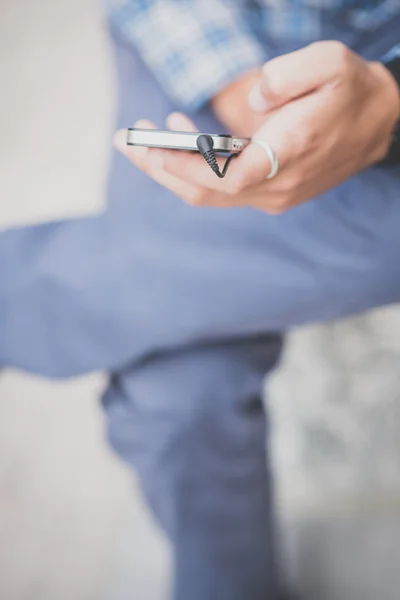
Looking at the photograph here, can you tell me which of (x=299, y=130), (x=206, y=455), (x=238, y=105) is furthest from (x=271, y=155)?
(x=206, y=455)

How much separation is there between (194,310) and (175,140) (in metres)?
0.24

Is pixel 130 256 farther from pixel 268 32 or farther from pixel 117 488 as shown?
pixel 117 488

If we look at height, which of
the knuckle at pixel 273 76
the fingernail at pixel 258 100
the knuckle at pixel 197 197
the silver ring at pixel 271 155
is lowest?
the silver ring at pixel 271 155

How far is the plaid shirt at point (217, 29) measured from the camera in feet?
1.73

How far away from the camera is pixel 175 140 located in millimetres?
309

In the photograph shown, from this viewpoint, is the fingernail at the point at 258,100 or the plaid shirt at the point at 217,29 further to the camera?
the plaid shirt at the point at 217,29

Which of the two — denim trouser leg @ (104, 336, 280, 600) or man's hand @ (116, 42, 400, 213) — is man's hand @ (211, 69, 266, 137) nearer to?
man's hand @ (116, 42, 400, 213)

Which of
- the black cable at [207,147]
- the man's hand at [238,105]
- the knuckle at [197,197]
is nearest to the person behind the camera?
the black cable at [207,147]

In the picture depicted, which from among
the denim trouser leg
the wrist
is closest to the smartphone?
the wrist

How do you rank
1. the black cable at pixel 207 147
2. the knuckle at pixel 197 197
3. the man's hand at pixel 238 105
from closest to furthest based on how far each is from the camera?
the black cable at pixel 207 147, the knuckle at pixel 197 197, the man's hand at pixel 238 105

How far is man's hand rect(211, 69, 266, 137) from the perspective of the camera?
1.73 feet

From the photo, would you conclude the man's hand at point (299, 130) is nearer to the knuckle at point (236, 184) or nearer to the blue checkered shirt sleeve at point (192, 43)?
the knuckle at point (236, 184)

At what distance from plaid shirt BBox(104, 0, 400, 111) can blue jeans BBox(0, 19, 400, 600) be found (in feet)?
0.10

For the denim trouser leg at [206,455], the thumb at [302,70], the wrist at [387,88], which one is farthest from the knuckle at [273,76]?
the denim trouser leg at [206,455]
